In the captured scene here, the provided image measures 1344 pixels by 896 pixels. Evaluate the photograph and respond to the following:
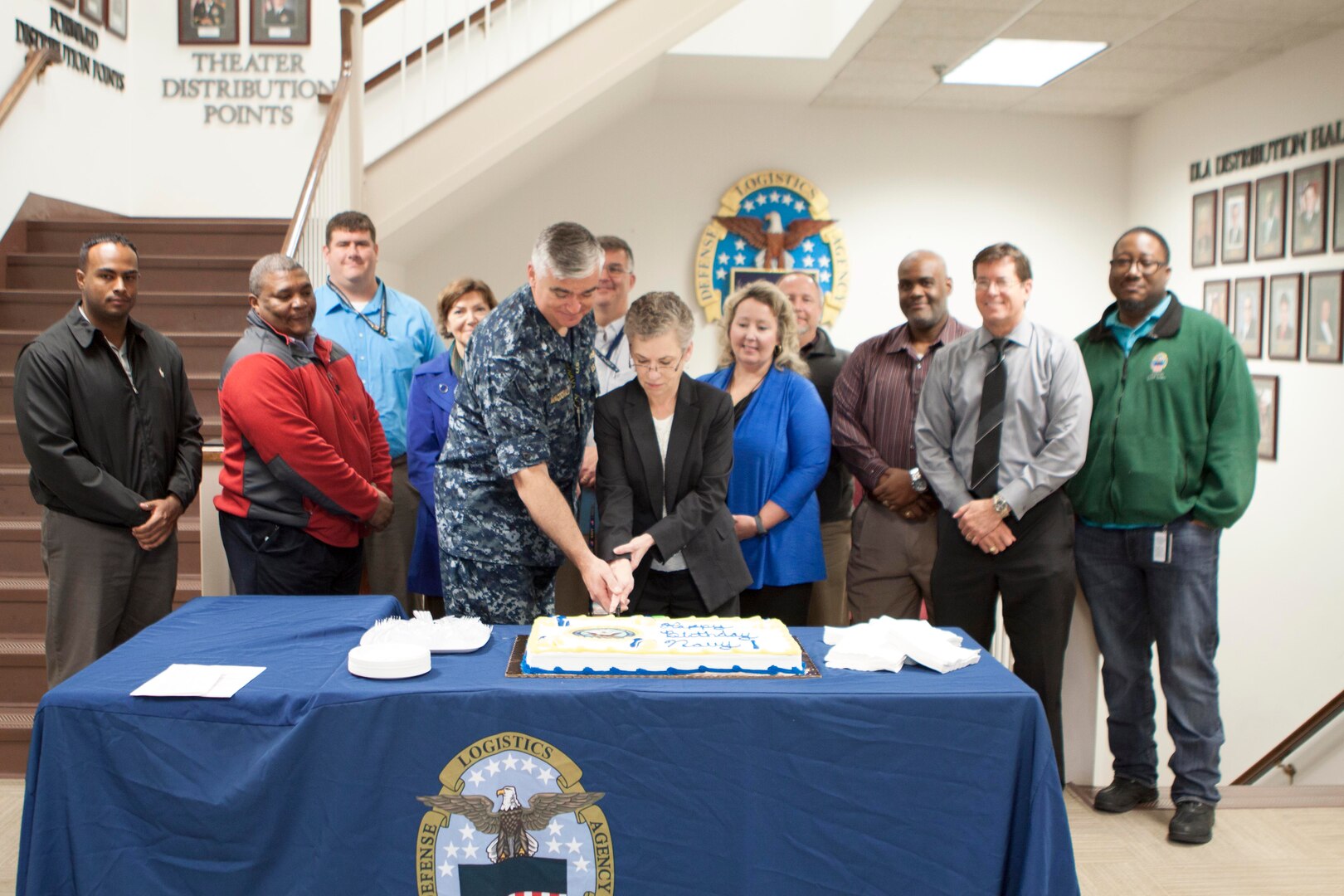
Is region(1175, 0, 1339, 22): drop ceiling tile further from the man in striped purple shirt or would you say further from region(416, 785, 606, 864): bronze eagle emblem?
region(416, 785, 606, 864): bronze eagle emblem

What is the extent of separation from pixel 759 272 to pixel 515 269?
1.69 meters

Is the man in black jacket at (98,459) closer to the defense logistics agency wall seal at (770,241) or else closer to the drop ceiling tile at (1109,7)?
the drop ceiling tile at (1109,7)

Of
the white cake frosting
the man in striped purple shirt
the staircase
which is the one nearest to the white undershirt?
the white cake frosting

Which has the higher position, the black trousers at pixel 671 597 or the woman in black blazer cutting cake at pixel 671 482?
the woman in black blazer cutting cake at pixel 671 482

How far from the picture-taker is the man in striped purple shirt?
3.25 meters

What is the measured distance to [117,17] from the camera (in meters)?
6.58

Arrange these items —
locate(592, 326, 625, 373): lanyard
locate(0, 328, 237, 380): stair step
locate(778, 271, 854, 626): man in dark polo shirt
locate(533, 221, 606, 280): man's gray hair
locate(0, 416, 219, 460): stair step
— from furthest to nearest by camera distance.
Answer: locate(0, 328, 237, 380): stair step < locate(0, 416, 219, 460): stair step < locate(592, 326, 625, 373): lanyard < locate(778, 271, 854, 626): man in dark polo shirt < locate(533, 221, 606, 280): man's gray hair

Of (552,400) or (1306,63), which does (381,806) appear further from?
(1306,63)

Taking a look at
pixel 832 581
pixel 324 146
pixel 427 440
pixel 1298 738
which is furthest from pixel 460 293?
pixel 1298 738

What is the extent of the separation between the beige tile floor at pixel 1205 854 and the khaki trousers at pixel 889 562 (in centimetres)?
75

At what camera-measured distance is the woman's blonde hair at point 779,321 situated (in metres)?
3.19

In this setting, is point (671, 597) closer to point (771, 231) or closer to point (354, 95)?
point (354, 95)

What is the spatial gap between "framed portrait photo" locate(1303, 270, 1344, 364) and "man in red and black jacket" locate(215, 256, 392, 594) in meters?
4.90

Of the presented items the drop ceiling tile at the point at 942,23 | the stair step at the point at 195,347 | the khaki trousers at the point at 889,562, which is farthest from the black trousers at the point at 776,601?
the drop ceiling tile at the point at 942,23
